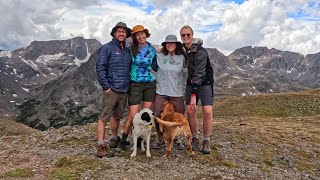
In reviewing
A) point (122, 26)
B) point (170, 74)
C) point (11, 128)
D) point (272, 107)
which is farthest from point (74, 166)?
point (11, 128)

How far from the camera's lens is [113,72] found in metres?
15.8

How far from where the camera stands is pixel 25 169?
47.8ft

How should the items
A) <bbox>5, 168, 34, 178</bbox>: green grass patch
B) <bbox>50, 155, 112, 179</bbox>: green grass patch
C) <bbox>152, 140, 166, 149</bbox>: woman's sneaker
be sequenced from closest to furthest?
<bbox>50, 155, 112, 179</bbox>: green grass patch
<bbox>5, 168, 34, 178</bbox>: green grass patch
<bbox>152, 140, 166, 149</bbox>: woman's sneaker

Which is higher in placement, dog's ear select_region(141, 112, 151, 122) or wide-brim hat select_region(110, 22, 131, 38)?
wide-brim hat select_region(110, 22, 131, 38)

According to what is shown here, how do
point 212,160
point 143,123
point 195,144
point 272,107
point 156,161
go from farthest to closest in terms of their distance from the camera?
point 272,107
point 195,144
point 212,160
point 156,161
point 143,123

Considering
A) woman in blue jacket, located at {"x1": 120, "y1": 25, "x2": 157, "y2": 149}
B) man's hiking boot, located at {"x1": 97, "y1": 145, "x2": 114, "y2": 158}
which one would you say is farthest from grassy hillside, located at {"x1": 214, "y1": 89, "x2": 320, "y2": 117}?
man's hiking boot, located at {"x1": 97, "y1": 145, "x2": 114, "y2": 158}

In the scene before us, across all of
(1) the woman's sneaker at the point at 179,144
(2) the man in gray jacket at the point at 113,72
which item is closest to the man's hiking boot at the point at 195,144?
(1) the woman's sneaker at the point at 179,144

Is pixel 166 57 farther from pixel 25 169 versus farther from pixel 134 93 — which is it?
pixel 25 169

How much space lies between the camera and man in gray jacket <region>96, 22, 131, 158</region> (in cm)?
1555

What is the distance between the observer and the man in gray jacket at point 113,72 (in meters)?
15.6

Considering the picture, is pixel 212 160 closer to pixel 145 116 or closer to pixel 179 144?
pixel 179 144

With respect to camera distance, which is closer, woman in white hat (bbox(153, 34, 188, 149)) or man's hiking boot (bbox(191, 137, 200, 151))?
woman in white hat (bbox(153, 34, 188, 149))

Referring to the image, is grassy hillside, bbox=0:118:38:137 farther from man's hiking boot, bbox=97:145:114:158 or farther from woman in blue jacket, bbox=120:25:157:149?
woman in blue jacket, bbox=120:25:157:149

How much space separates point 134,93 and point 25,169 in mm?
5533
